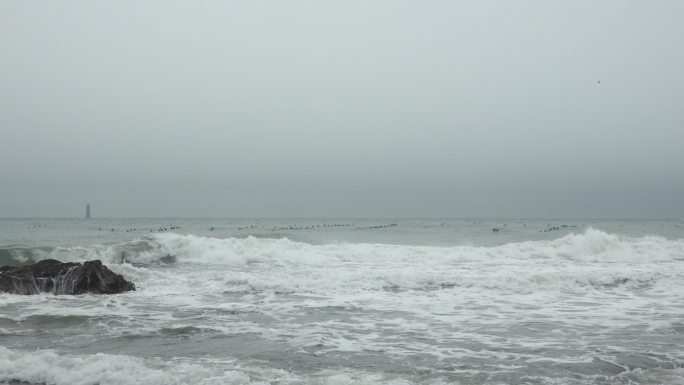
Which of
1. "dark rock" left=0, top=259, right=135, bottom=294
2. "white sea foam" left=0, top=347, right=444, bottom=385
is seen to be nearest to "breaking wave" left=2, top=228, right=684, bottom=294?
"dark rock" left=0, top=259, right=135, bottom=294

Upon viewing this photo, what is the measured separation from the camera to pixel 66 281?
14531 mm

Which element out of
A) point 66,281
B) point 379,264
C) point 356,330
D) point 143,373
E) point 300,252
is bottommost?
point 379,264

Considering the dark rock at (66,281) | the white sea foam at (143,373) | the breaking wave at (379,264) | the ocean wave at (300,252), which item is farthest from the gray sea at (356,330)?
the ocean wave at (300,252)

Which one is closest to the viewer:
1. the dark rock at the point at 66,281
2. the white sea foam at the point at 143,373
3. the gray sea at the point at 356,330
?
the white sea foam at the point at 143,373

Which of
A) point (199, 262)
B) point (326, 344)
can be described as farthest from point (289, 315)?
point (199, 262)

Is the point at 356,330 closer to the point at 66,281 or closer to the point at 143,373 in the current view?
the point at 143,373

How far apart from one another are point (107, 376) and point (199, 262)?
61.3 feet

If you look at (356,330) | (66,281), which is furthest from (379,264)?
(356,330)

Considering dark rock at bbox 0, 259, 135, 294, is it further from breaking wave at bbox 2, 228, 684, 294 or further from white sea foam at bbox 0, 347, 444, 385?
white sea foam at bbox 0, 347, 444, 385

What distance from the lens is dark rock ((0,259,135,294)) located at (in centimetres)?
1438

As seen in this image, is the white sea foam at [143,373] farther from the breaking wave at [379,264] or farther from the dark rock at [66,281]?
the breaking wave at [379,264]

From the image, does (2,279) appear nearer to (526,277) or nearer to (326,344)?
(326,344)

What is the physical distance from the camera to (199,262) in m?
25.0

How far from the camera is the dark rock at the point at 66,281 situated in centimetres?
1438
